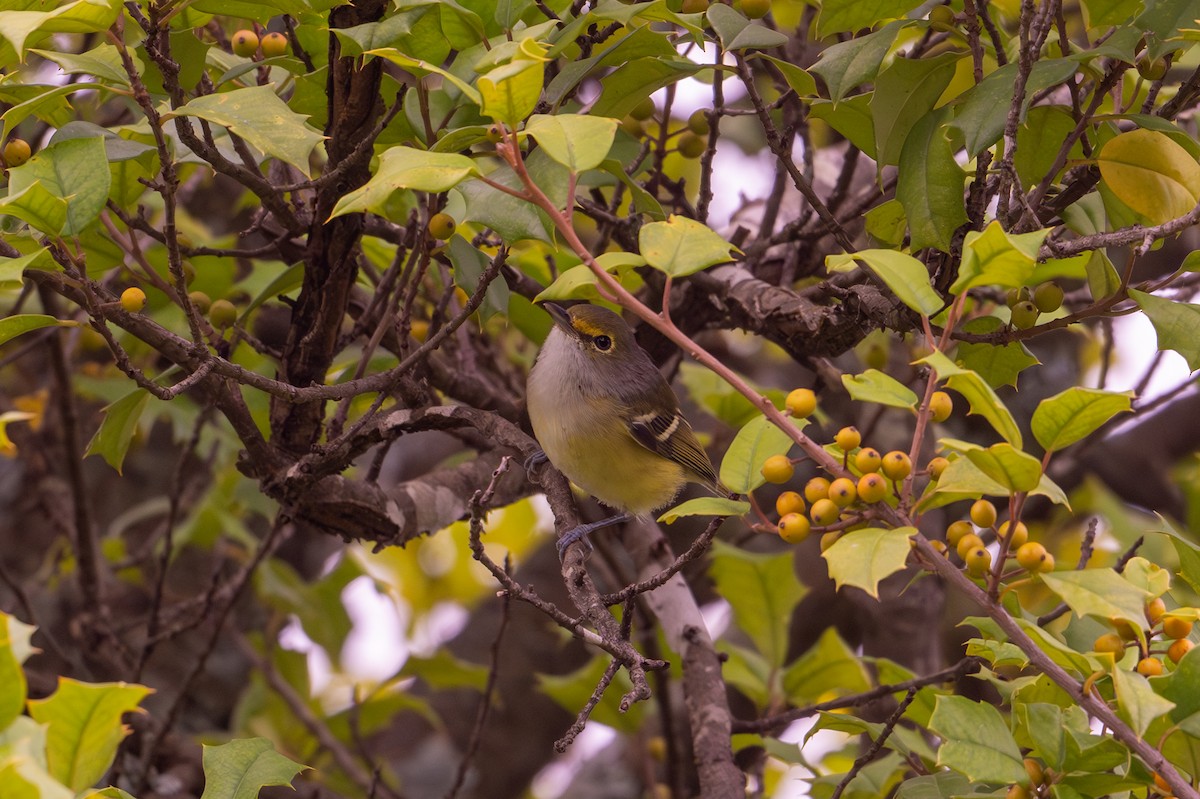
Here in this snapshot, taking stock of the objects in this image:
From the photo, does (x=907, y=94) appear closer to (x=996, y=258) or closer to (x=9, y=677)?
(x=996, y=258)

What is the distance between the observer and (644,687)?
5.94 feet

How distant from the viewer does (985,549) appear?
1.93 meters

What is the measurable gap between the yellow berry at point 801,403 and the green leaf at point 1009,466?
1.19ft

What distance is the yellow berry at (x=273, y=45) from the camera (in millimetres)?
2650

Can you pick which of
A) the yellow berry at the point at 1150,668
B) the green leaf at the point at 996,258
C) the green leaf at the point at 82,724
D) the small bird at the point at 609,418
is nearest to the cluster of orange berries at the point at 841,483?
the green leaf at the point at 996,258

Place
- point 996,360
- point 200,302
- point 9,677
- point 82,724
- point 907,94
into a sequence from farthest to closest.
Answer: point 200,302
point 996,360
point 907,94
point 82,724
point 9,677

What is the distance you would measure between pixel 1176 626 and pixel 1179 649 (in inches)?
2.9

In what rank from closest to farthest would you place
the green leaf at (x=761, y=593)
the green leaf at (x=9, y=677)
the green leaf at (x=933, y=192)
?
the green leaf at (x=9, y=677) < the green leaf at (x=933, y=192) < the green leaf at (x=761, y=593)

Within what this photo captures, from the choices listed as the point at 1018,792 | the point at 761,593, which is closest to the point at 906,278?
the point at 1018,792

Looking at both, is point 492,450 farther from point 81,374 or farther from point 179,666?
point 179,666

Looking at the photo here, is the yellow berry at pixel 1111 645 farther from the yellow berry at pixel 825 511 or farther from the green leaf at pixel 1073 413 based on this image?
the yellow berry at pixel 825 511

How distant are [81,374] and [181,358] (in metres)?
2.39

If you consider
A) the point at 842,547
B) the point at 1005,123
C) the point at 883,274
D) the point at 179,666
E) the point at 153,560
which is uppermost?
the point at 1005,123

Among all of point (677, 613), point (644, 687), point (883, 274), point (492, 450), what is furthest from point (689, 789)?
point (883, 274)
